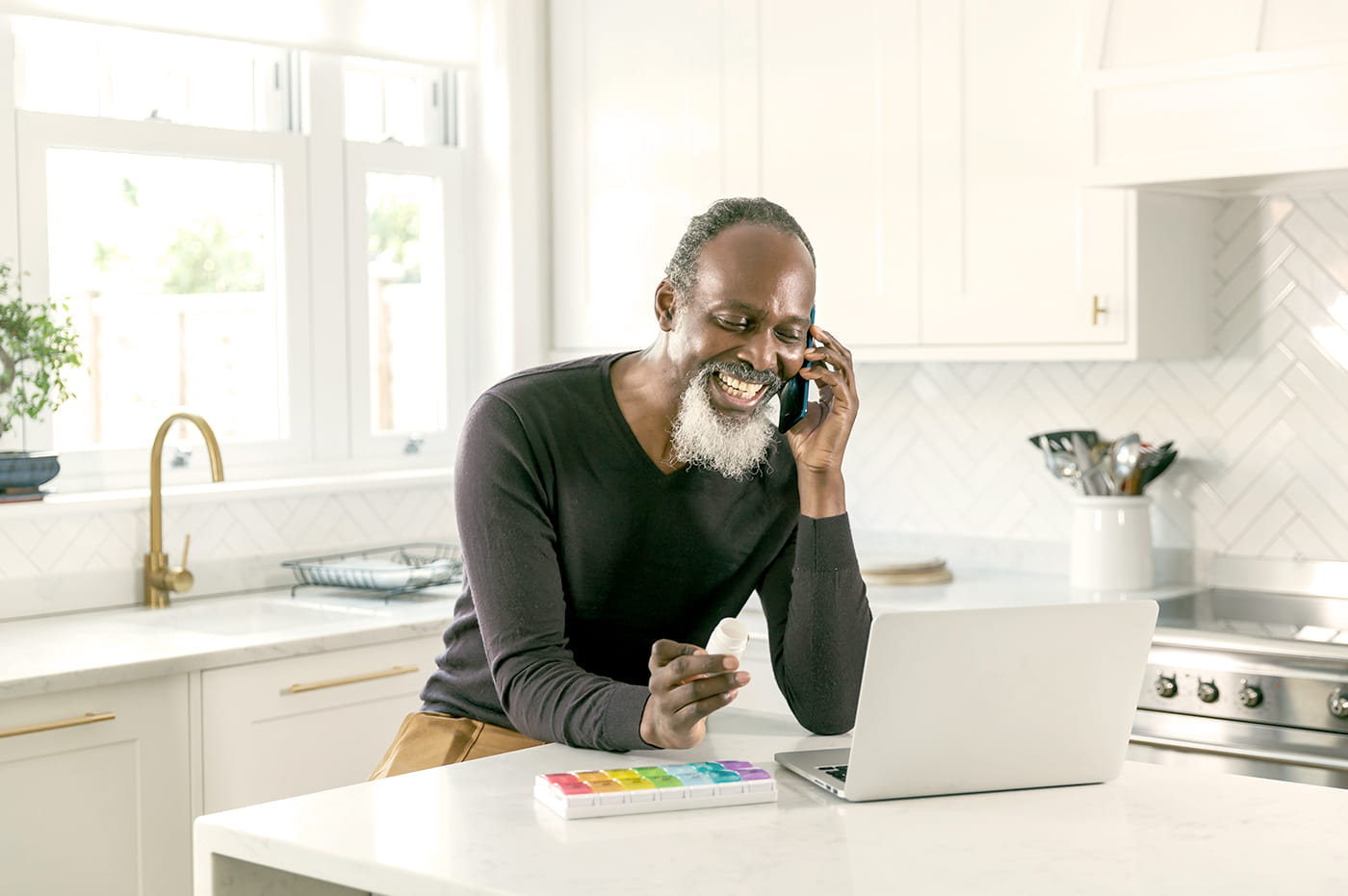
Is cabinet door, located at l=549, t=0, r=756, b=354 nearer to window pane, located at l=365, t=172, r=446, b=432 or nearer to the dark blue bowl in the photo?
window pane, located at l=365, t=172, r=446, b=432

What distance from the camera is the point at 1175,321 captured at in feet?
10.9

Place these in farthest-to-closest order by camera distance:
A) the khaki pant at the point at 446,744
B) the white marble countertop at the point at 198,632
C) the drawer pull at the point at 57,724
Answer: the white marble countertop at the point at 198,632 < the drawer pull at the point at 57,724 < the khaki pant at the point at 446,744

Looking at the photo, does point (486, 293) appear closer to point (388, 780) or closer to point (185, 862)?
point (185, 862)

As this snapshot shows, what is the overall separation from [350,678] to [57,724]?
Answer: 0.64 m

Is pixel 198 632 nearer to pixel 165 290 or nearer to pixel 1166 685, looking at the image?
pixel 165 290

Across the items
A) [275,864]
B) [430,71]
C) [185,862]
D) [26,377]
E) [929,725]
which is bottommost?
[185,862]

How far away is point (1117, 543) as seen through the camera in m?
3.33

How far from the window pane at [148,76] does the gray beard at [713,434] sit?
2176 mm

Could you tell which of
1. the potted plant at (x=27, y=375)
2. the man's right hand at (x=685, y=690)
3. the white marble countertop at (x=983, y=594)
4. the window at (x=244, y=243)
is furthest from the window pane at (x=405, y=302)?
the man's right hand at (x=685, y=690)

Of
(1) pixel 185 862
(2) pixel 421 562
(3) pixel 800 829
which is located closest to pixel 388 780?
(3) pixel 800 829

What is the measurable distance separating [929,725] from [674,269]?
0.76 meters

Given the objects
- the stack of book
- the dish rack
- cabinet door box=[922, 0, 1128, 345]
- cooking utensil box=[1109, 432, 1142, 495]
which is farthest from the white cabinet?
the dish rack

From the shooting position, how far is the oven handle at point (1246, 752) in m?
2.67

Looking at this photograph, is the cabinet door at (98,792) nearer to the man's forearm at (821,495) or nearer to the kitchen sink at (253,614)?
the kitchen sink at (253,614)
